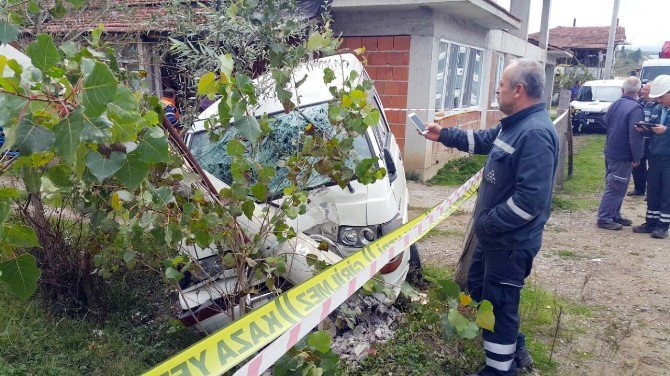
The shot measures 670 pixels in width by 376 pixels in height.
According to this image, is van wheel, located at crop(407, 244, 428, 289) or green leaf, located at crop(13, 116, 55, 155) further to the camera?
van wheel, located at crop(407, 244, 428, 289)

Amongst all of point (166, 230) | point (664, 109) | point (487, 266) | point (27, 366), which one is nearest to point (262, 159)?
point (166, 230)

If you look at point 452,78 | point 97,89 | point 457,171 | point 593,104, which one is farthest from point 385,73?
point 593,104

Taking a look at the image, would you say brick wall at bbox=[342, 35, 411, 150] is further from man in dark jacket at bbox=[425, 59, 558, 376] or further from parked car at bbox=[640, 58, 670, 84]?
parked car at bbox=[640, 58, 670, 84]

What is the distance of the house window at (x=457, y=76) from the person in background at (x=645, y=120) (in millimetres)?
3254

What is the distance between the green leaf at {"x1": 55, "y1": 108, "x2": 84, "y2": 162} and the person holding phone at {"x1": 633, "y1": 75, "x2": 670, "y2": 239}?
662 cm

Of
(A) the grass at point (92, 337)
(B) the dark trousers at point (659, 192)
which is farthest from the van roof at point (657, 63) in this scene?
(A) the grass at point (92, 337)

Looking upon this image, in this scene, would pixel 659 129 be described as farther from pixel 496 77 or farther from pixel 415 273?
pixel 496 77

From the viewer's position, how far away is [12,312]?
3.52 metres

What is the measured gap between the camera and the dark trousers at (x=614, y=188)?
6.48m

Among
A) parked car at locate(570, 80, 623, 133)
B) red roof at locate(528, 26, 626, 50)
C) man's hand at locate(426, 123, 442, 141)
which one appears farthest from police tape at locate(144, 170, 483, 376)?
red roof at locate(528, 26, 626, 50)

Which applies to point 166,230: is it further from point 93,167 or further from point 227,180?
point 227,180

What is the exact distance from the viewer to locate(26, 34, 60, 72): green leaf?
1246mm

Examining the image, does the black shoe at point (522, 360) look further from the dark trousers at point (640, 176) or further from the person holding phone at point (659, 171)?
the dark trousers at point (640, 176)

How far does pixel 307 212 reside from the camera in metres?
3.30
